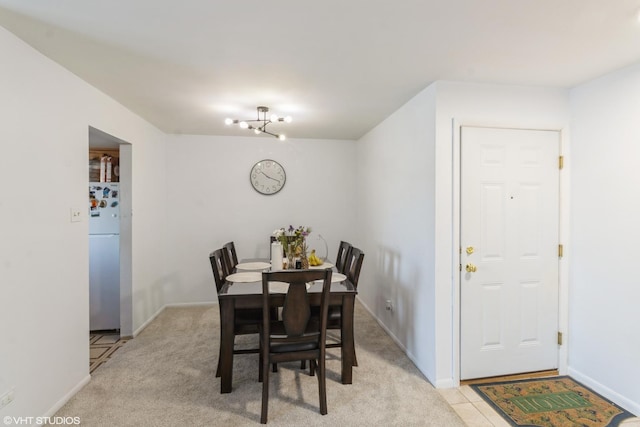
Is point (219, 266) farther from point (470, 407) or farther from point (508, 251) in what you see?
point (508, 251)

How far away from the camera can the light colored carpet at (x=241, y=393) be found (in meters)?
2.05

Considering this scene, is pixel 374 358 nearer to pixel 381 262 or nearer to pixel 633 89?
pixel 381 262

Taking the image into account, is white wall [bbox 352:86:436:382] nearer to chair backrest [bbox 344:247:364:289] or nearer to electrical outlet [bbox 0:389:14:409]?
chair backrest [bbox 344:247:364:289]

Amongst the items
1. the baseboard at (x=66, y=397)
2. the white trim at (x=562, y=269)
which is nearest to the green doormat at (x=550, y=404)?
the white trim at (x=562, y=269)

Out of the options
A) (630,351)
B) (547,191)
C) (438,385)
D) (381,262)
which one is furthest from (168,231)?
(630,351)

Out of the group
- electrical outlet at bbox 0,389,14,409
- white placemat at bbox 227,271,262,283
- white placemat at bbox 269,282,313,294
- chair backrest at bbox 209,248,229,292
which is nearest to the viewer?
electrical outlet at bbox 0,389,14,409

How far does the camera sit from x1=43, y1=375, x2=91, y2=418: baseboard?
2077 mm

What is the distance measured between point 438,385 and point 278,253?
1.77 m

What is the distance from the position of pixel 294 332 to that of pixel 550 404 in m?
1.91

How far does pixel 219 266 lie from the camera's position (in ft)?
8.91

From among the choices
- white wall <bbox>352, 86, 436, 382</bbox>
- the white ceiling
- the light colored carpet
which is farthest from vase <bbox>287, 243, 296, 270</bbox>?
the white ceiling

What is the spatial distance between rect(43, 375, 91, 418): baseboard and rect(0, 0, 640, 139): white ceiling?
2383mm

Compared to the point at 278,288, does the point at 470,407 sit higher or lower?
lower

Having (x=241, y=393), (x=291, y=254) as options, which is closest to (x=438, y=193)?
(x=291, y=254)
